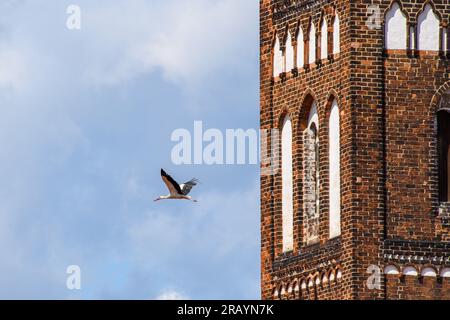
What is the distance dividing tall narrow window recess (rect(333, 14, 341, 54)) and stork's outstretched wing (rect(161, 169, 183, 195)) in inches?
181

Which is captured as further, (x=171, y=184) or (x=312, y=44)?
(x=312, y=44)

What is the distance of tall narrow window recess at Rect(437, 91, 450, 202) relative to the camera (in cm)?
11025

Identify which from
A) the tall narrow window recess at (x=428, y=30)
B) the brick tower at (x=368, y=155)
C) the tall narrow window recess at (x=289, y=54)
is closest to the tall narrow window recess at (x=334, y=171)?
the brick tower at (x=368, y=155)

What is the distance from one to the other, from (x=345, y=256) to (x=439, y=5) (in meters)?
5.23

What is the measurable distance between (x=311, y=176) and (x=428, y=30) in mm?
3693

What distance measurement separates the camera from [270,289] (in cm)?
11212

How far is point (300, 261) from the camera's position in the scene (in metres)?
111

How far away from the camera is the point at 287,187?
11231 centimetres

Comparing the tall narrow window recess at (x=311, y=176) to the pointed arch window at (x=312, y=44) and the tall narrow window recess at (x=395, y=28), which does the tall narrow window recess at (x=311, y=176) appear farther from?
the tall narrow window recess at (x=395, y=28)

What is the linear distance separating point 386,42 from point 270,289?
548cm

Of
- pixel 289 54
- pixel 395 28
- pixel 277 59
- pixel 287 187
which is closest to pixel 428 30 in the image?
pixel 395 28

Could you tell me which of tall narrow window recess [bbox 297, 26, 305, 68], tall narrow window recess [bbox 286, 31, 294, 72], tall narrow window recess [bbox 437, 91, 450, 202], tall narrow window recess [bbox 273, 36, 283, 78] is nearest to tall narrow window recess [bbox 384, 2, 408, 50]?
tall narrow window recess [bbox 437, 91, 450, 202]

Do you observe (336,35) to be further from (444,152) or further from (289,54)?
(444,152)

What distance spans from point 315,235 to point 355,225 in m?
1.85
